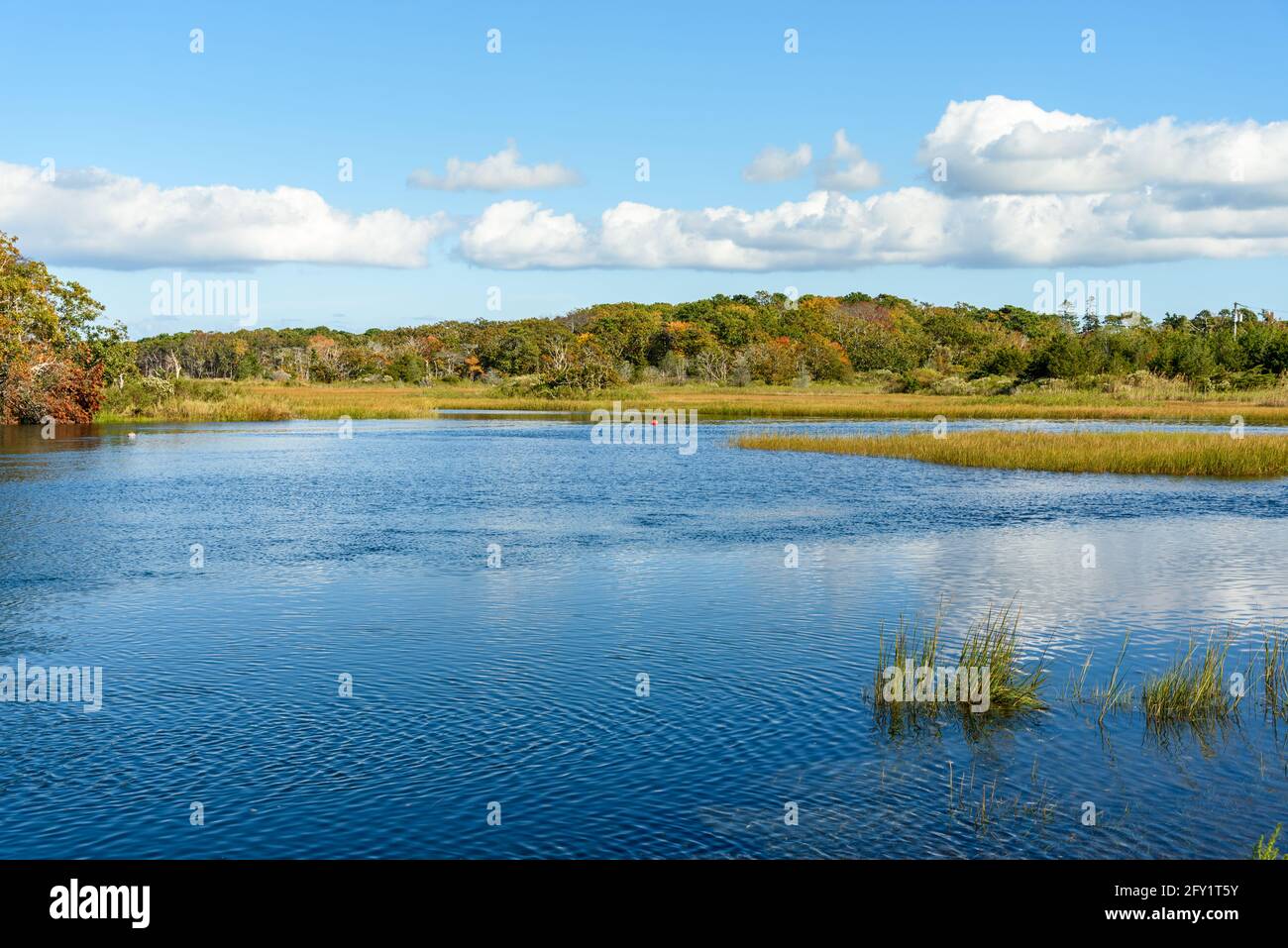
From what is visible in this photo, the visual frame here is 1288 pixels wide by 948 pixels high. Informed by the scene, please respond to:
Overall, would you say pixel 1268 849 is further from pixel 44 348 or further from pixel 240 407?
pixel 240 407

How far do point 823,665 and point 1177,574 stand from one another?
11478 mm

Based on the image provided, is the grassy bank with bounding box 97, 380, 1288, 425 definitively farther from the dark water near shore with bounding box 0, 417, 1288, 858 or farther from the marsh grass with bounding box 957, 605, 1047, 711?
the marsh grass with bounding box 957, 605, 1047, 711

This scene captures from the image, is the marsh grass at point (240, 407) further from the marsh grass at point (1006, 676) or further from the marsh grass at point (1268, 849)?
the marsh grass at point (1268, 849)

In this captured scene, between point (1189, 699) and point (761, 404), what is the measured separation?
8597cm

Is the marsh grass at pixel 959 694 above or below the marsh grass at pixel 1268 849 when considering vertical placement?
above

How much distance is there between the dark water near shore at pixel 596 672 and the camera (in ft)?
38.8

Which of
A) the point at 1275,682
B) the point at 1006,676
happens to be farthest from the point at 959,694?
the point at 1275,682

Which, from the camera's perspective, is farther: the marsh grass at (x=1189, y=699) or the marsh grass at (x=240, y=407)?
the marsh grass at (x=240, y=407)

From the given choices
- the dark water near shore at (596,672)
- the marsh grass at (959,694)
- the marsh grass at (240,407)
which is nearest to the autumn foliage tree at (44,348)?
the marsh grass at (240,407)

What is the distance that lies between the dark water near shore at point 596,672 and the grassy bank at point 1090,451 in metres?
8.72

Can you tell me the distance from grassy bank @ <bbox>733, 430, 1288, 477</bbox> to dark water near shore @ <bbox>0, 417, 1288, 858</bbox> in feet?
28.6

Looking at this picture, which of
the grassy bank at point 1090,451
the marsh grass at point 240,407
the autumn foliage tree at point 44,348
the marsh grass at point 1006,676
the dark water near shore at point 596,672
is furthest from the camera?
the marsh grass at point 240,407

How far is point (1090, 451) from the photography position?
50.8 metres

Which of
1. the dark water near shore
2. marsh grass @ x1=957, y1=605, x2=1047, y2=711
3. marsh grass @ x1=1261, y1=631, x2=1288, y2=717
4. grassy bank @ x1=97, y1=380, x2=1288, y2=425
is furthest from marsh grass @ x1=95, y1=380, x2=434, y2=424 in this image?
marsh grass @ x1=1261, y1=631, x2=1288, y2=717
